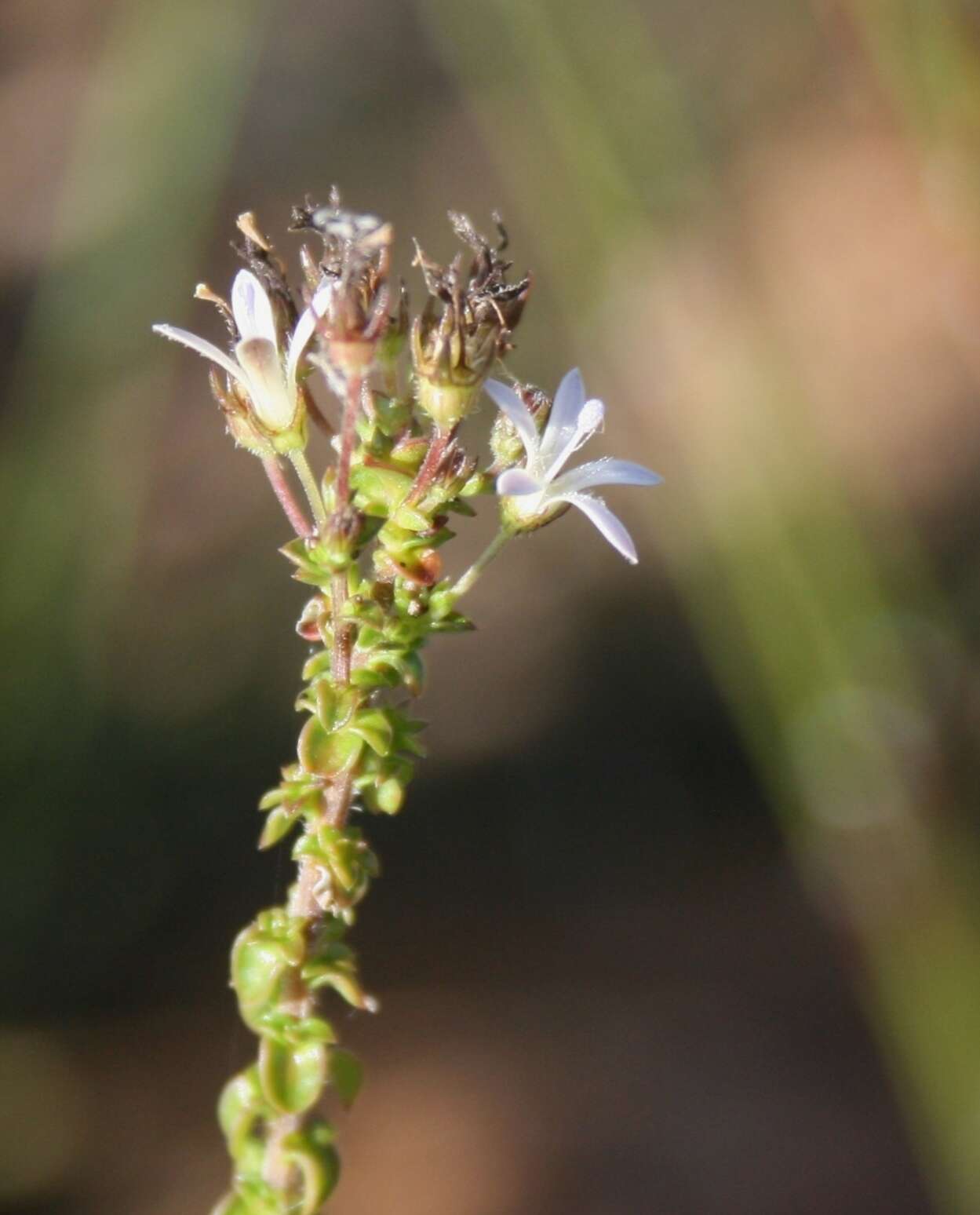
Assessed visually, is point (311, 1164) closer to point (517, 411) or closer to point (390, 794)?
point (390, 794)

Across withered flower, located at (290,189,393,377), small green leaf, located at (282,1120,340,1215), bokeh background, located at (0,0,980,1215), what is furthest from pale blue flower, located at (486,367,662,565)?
bokeh background, located at (0,0,980,1215)

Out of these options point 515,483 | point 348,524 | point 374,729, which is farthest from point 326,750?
point 515,483

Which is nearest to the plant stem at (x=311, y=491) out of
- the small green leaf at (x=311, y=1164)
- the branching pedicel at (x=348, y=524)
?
the branching pedicel at (x=348, y=524)

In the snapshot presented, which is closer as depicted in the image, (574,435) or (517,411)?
(517,411)

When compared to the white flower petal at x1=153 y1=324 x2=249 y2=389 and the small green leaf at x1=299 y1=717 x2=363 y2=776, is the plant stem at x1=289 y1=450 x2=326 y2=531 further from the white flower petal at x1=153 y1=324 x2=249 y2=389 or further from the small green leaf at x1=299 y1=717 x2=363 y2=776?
the small green leaf at x1=299 y1=717 x2=363 y2=776

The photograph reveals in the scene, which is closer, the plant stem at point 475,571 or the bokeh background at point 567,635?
the plant stem at point 475,571

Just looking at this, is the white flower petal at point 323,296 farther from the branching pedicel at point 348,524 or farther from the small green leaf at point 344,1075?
the small green leaf at point 344,1075
